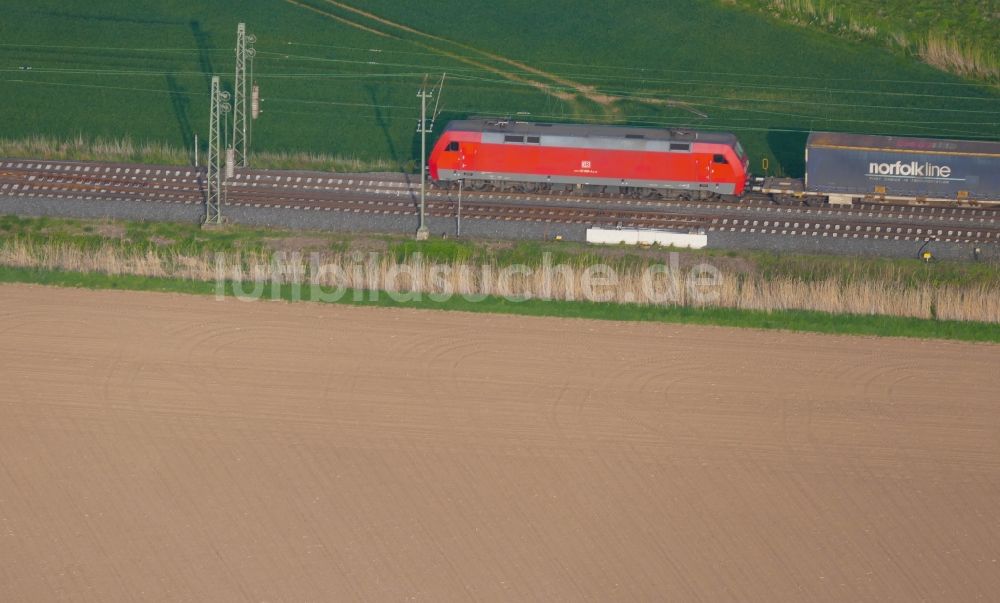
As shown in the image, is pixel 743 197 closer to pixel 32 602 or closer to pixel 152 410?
pixel 152 410

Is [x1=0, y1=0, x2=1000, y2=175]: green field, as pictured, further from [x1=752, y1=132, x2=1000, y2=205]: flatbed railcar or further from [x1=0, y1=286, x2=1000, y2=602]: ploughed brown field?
[x1=0, y1=286, x2=1000, y2=602]: ploughed brown field

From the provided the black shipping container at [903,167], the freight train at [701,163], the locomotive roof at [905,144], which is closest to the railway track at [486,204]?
the freight train at [701,163]

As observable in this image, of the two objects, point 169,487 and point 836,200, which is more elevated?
point 836,200

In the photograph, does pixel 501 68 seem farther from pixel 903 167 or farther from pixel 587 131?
pixel 903 167

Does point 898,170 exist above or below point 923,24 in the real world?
below

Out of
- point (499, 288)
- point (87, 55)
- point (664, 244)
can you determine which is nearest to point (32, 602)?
point (499, 288)

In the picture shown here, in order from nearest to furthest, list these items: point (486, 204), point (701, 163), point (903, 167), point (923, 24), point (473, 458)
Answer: point (473, 458) < point (903, 167) < point (701, 163) < point (486, 204) < point (923, 24)

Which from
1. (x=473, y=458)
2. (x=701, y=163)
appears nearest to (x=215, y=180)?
(x=701, y=163)
